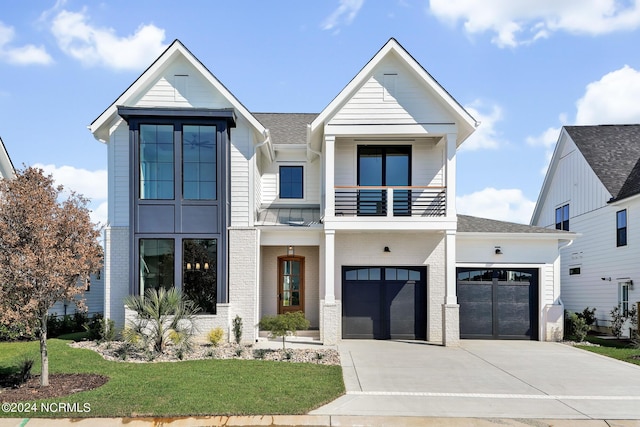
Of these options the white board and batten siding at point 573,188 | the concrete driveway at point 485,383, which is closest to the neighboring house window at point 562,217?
the white board and batten siding at point 573,188

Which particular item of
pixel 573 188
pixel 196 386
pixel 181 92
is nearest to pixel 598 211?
pixel 573 188

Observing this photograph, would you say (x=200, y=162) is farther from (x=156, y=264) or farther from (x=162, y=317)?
(x=162, y=317)

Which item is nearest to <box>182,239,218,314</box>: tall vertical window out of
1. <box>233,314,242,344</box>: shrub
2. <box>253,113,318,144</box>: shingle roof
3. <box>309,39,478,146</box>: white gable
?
<box>233,314,242,344</box>: shrub

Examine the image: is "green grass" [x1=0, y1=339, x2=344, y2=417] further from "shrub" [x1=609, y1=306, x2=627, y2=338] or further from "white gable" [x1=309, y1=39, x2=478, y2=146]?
"shrub" [x1=609, y1=306, x2=627, y2=338]

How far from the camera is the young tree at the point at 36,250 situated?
8922mm

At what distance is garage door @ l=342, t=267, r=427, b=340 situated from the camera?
16.3 meters

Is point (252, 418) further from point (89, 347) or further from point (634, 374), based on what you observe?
point (634, 374)

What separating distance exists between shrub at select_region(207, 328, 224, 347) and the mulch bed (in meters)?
4.10

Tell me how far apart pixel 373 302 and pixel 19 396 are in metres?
10.2

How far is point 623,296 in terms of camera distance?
727 inches

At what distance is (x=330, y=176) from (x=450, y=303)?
16.7ft

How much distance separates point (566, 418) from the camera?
7.84 meters

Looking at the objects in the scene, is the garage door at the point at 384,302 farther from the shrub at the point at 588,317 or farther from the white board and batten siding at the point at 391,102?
the shrub at the point at 588,317

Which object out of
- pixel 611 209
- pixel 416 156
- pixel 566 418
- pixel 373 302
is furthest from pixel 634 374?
pixel 611 209
